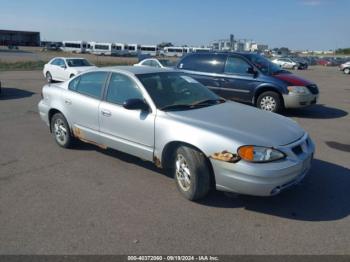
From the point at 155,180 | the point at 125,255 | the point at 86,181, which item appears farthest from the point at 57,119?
the point at 125,255

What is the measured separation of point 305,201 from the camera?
13.7 ft

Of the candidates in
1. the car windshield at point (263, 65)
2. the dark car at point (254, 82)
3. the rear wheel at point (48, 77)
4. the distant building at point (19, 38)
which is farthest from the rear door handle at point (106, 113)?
the distant building at point (19, 38)

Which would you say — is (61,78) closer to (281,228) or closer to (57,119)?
(57,119)

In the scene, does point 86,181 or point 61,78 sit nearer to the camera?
point 86,181

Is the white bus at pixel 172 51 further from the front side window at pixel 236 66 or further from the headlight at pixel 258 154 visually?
the headlight at pixel 258 154

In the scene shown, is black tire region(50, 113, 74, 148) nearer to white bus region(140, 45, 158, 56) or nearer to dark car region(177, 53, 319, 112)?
dark car region(177, 53, 319, 112)

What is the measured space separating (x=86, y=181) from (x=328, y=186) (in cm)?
328

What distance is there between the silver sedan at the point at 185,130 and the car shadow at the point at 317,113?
574 centimetres

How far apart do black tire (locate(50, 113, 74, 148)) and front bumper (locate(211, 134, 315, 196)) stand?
10.3ft

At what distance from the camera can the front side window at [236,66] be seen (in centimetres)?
993

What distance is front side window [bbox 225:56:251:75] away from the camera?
32.6 ft

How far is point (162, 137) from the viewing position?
4.35m

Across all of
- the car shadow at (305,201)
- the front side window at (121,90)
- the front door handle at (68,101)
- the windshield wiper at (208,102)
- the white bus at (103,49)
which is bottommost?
the car shadow at (305,201)

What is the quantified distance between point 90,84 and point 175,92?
1.52 meters
